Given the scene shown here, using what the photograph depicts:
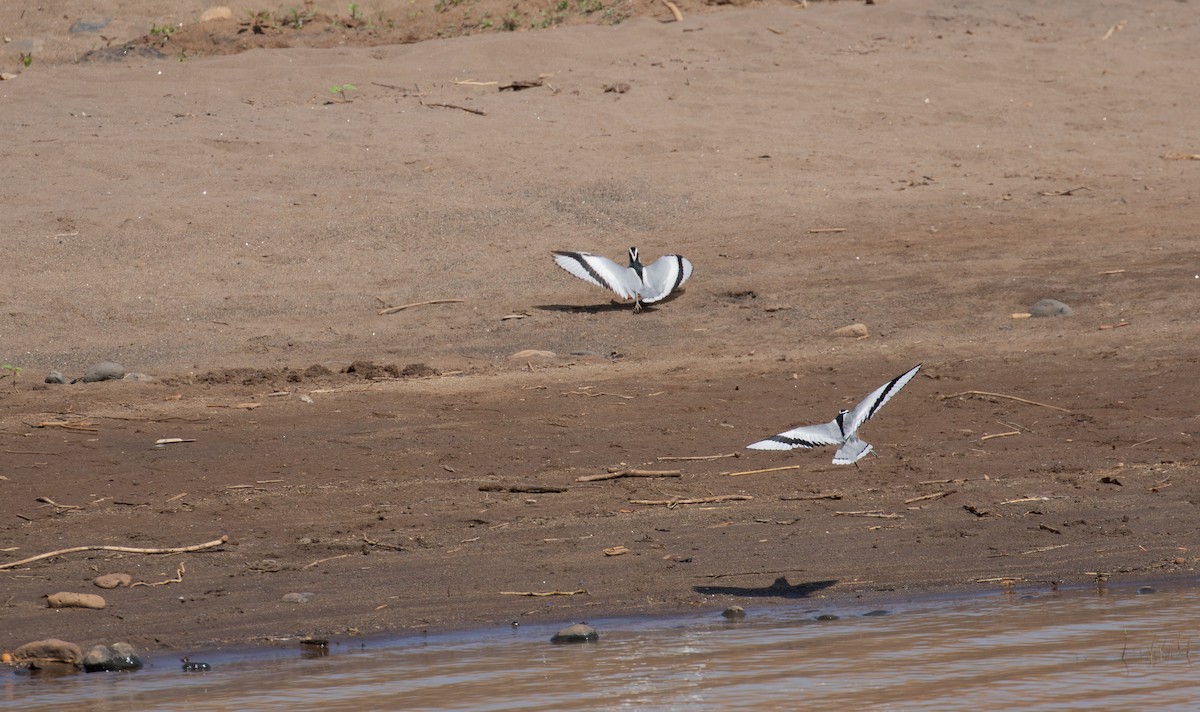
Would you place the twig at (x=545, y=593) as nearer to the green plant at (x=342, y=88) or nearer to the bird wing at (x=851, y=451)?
the bird wing at (x=851, y=451)

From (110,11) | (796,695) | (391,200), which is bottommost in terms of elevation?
(796,695)

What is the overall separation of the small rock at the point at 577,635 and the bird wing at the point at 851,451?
3.18 feet

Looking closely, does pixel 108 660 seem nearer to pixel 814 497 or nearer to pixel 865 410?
pixel 865 410

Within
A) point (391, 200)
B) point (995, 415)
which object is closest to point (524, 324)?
point (391, 200)

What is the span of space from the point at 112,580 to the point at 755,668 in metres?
2.20

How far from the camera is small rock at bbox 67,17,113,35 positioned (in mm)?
13312

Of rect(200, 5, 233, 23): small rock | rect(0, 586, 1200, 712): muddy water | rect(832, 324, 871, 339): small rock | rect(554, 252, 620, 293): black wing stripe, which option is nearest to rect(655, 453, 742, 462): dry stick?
rect(0, 586, 1200, 712): muddy water

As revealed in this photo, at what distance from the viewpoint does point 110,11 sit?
44.9 ft

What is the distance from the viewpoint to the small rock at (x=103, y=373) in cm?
753

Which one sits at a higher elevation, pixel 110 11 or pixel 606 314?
pixel 110 11

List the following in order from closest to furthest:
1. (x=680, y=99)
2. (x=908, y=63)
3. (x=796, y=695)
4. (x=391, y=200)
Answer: (x=796, y=695) → (x=391, y=200) → (x=680, y=99) → (x=908, y=63)

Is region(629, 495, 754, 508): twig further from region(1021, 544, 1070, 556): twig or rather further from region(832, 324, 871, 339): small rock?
region(832, 324, 871, 339): small rock

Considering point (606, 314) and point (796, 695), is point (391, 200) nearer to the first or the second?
point (606, 314)

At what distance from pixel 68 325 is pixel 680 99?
17.7 ft
